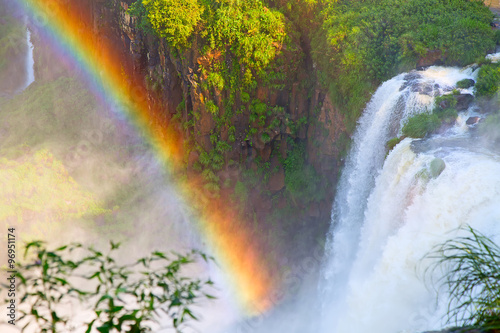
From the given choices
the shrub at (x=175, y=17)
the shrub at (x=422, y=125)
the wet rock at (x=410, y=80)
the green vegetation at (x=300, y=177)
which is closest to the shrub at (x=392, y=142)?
the shrub at (x=422, y=125)

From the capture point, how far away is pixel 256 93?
16594 mm

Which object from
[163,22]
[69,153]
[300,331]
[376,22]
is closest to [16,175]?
[69,153]

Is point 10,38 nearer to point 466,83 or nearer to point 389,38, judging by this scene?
point 389,38

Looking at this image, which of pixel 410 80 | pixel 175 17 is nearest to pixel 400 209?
pixel 410 80

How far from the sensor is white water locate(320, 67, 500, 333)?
26.2 ft

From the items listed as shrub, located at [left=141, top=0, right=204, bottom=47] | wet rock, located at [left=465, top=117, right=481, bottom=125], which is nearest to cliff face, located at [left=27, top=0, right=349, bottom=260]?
shrub, located at [left=141, top=0, right=204, bottom=47]

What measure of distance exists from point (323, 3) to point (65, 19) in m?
16.9

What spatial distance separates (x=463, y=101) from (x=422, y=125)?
1.57 meters

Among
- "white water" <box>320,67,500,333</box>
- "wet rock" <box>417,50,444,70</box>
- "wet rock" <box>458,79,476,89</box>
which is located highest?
"wet rock" <box>417,50,444,70</box>

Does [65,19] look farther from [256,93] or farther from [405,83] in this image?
[405,83]

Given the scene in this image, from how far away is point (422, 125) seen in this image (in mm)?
10914

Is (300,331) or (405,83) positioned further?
(300,331)

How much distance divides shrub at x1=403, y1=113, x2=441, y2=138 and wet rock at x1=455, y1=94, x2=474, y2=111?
38.7 inches

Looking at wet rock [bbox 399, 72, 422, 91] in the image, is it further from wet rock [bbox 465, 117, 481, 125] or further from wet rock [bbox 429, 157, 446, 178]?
wet rock [bbox 429, 157, 446, 178]
